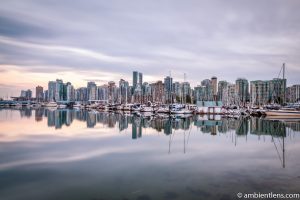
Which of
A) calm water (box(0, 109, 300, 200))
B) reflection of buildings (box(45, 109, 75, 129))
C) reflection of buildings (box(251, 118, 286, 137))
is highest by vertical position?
calm water (box(0, 109, 300, 200))

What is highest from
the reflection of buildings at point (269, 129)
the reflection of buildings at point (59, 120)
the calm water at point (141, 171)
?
the calm water at point (141, 171)

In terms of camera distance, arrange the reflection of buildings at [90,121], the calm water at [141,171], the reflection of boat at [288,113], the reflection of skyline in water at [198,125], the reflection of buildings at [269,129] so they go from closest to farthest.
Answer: the calm water at [141,171]
the reflection of buildings at [269,129]
the reflection of skyline in water at [198,125]
the reflection of buildings at [90,121]
the reflection of boat at [288,113]

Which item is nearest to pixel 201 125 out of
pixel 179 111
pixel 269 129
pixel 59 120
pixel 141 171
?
pixel 269 129

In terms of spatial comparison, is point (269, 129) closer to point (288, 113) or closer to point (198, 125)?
point (198, 125)

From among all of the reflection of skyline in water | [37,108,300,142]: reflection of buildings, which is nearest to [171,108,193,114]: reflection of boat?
the reflection of skyline in water

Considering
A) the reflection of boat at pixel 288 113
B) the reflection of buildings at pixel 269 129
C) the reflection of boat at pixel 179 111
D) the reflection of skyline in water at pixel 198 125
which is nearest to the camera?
the reflection of buildings at pixel 269 129

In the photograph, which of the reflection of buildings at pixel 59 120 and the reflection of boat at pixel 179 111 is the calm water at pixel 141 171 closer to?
the reflection of buildings at pixel 59 120

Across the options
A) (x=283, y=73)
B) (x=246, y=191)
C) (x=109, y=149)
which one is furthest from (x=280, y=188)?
(x=283, y=73)

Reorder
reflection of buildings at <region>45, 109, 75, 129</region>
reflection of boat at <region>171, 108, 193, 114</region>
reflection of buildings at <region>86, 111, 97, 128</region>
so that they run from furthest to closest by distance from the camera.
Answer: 1. reflection of boat at <region>171, 108, 193, 114</region>
2. reflection of buildings at <region>45, 109, 75, 129</region>
3. reflection of buildings at <region>86, 111, 97, 128</region>

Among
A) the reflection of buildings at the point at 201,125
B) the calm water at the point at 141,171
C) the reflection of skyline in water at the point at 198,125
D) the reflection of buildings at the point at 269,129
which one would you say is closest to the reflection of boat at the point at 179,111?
the reflection of skyline in water at the point at 198,125

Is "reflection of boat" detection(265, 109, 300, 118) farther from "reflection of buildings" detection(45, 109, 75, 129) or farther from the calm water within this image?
"reflection of buildings" detection(45, 109, 75, 129)

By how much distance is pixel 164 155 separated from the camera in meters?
30.7

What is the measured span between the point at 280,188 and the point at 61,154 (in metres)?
21.2

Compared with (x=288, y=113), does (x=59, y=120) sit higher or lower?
lower
